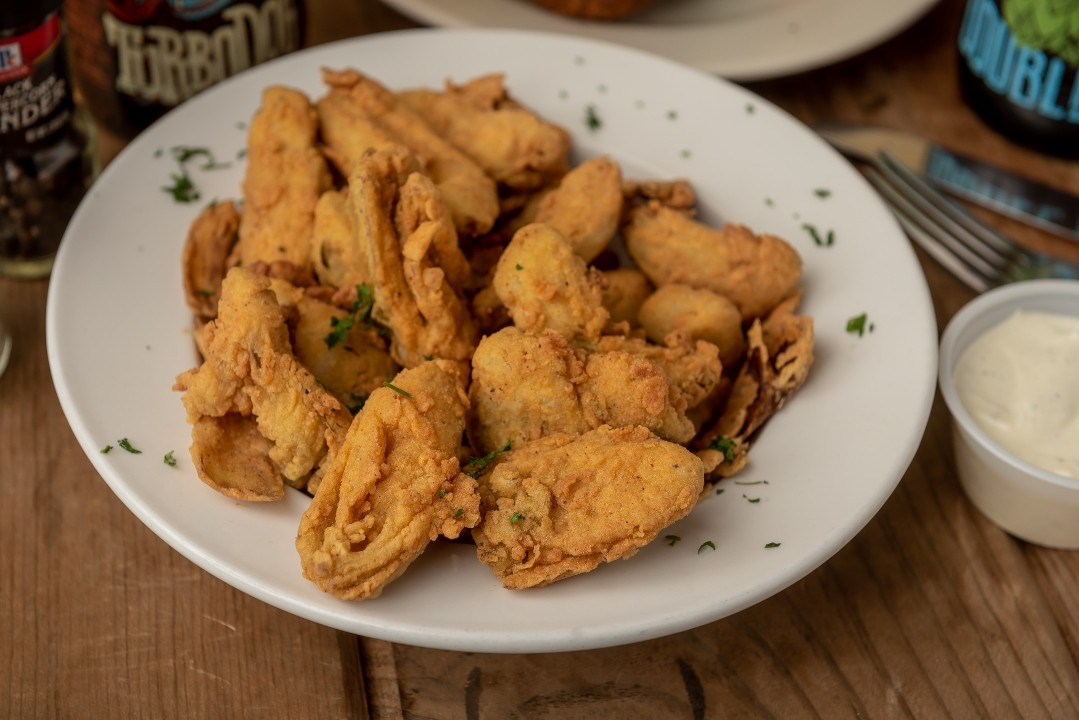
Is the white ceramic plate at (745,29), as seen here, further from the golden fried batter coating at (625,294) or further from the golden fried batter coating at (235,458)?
the golden fried batter coating at (235,458)

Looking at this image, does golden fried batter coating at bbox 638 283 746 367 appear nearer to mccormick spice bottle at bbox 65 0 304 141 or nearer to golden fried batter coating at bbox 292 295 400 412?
golden fried batter coating at bbox 292 295 400 412

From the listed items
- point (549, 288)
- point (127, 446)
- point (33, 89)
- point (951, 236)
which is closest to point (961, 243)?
point (951, 236)

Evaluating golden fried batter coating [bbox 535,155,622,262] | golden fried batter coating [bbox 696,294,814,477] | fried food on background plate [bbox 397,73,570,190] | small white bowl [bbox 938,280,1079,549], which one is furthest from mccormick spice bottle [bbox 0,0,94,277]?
small white bowl [bbox 938,280,1079,549]

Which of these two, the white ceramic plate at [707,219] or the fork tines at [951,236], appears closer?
the white ceramic plate at [707,219]

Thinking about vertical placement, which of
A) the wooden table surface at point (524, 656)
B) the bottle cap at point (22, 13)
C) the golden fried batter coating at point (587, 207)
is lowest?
the wooden table surface at point (524, 656)

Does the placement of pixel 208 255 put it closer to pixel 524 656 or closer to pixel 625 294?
pixel 625 294

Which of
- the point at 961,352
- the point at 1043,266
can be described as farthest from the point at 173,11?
the point at 1043,266

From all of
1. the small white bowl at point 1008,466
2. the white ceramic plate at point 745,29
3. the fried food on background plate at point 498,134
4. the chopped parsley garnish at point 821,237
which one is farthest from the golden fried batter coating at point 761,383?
the white ceramic plate at point 745,29
